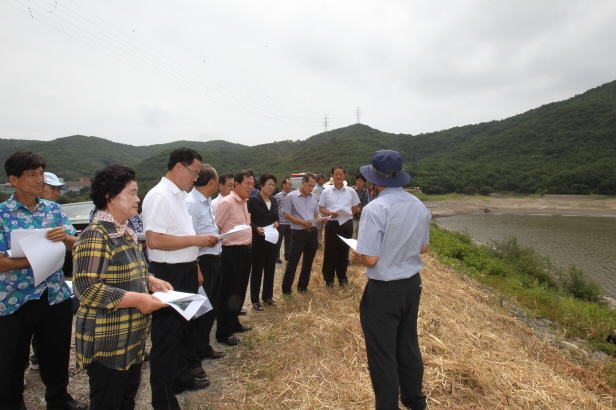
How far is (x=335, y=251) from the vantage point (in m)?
5.82

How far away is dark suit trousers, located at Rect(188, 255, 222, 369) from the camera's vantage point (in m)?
3.19

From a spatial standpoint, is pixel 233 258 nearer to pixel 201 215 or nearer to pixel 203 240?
pixel 201 215

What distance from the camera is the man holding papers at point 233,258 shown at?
394cm

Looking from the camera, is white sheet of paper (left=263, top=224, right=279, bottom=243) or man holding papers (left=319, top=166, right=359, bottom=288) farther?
man holding papers (left=319, top=166, right=359, bottom=288)

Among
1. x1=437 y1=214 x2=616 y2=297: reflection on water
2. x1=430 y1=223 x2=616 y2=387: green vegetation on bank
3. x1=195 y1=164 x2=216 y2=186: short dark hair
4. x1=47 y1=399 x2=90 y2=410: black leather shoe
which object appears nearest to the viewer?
x1=47 y1=399 x2=90 y2=410: black leather shoe

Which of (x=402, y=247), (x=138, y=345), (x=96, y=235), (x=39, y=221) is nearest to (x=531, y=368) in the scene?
(x=402, y=247)

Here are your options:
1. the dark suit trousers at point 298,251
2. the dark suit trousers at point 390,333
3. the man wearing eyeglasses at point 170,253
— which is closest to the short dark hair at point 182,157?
the man wearing eyeglasses at point 170,253

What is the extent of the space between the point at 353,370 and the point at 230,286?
5.16ft

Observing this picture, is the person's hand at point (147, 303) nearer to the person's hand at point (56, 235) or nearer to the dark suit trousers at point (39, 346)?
the person's hand at point (56, 235)

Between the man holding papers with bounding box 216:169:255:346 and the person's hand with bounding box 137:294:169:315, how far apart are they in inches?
77.8

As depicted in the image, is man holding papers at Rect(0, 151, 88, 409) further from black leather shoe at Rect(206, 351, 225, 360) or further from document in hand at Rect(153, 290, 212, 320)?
black leather shoe at Rect(206, 351, 225, 360)

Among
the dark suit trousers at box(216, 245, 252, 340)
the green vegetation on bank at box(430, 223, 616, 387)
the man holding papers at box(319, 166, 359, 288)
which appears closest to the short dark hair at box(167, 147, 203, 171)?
the dark suit trousers at box(216, 245, 252, 340)

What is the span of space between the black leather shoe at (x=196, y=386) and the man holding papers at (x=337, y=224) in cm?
296

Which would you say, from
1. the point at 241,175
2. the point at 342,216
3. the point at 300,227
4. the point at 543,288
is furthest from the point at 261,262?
the point at 543,288
